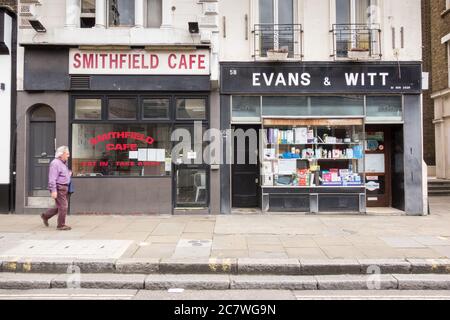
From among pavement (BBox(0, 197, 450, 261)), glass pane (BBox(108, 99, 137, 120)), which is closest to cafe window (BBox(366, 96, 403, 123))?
pavement (BBox(0, 197, 450, 261))

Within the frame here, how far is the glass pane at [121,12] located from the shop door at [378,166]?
7.63 meters

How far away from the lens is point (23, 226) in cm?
964

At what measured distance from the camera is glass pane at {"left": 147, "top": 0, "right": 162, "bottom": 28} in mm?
11820

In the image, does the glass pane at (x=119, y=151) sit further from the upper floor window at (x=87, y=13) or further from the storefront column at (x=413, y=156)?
the storefront column at (x=413, y=156)

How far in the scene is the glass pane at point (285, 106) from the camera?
38.8 feet

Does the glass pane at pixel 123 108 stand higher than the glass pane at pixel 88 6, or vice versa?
the glass pane at pixel 88 6

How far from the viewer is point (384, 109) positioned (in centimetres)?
1188

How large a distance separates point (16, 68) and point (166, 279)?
819cm

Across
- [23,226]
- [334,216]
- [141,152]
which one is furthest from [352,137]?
[23,226]

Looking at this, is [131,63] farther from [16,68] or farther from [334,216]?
[334,216]

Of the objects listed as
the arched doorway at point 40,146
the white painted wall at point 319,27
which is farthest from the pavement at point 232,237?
the white painted wall at point 319,27

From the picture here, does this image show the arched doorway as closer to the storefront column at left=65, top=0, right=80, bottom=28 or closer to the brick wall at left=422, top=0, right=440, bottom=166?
the storefront column at left=65, top=0, right=80, bottom=28

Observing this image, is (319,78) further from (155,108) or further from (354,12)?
(155,108)
